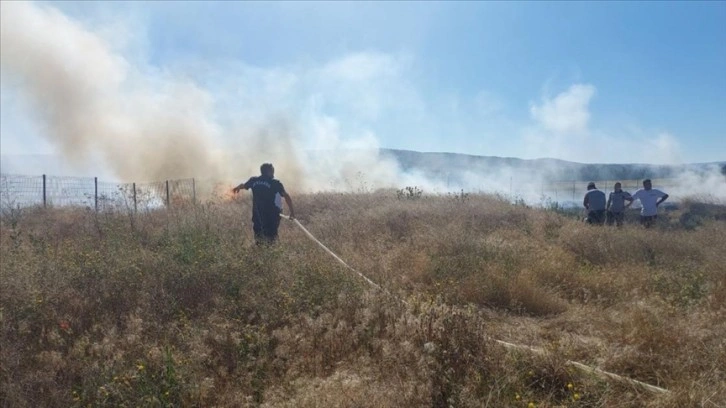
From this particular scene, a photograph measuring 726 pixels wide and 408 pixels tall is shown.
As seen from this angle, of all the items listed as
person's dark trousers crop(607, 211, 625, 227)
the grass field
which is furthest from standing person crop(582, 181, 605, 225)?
the grass field

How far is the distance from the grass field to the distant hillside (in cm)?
2960

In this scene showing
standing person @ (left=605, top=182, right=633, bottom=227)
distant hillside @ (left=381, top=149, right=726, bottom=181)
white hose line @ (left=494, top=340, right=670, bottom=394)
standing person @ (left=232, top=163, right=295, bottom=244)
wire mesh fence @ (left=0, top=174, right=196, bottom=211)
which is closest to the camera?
white hose line @ (left=494, top=340, right=670, bottom=394)

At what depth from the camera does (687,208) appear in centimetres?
1952

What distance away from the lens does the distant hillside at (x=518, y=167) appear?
37.1 m

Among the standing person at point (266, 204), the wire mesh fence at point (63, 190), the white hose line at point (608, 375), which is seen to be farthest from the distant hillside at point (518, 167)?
the white hose line at point (608, 375)

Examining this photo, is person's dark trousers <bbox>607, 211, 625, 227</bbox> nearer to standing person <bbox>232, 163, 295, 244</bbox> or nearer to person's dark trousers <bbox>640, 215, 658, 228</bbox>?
person's dark trousers <bbox>640, 215, 658, 228</bbox>

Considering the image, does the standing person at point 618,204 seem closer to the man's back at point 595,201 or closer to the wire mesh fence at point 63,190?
the man's back at point 595,201

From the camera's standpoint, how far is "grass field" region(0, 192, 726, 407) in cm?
318

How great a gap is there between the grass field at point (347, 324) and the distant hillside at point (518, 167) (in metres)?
29.6

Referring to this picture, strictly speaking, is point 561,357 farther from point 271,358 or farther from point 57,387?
point 57,387

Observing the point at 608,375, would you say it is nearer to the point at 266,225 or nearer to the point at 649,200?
the point at 266,225

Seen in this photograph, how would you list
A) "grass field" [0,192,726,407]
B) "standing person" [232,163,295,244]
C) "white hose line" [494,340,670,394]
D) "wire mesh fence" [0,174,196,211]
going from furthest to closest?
"wire mesh fence" [0,174,196,211] < "standing person" [232,163,295,244] < "grass field" [0,192,726,407] < "white hose line" [494,340,670,394]

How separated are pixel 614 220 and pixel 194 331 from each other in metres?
10.2

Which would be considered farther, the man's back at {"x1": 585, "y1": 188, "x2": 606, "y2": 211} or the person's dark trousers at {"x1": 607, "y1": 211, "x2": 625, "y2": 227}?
the man's back at {"x1": 585, "y1": 188, "x2": 606, "y2": 211}
